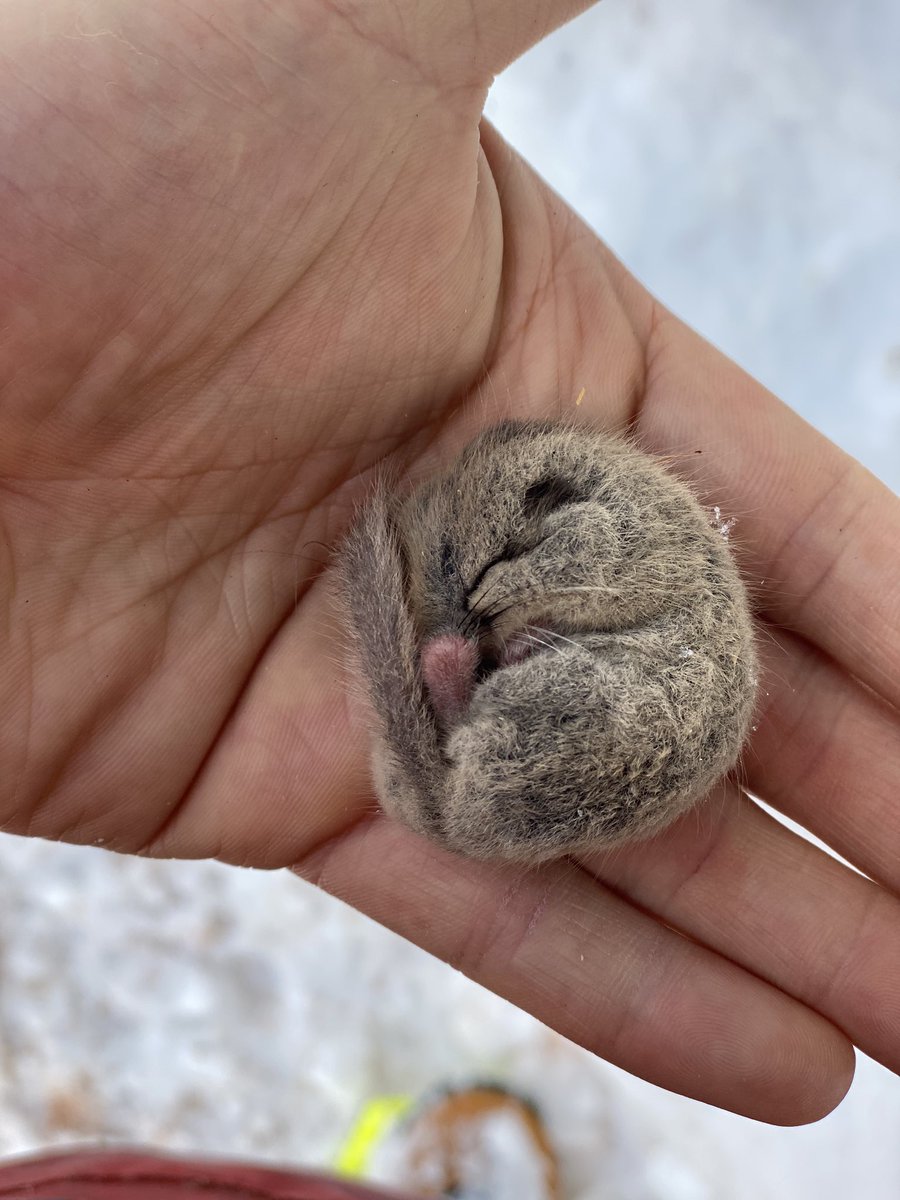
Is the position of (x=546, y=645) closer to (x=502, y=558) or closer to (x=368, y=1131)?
(x=502, y=558)

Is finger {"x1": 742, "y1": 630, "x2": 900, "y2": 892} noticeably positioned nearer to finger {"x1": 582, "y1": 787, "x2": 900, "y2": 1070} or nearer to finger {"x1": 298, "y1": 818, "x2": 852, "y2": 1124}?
finger {"x1": 582, "y1": 787, "x2": 900, "y2": 1070}

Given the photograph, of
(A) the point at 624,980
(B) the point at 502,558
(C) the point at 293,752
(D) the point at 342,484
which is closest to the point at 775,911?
(A) the point at 624,980

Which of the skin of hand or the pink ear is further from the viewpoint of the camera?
the pink ear

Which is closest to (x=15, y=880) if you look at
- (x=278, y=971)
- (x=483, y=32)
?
(x=278, y=971)

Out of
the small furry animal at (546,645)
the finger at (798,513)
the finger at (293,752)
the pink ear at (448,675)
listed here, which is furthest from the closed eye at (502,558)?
the finger at (798,513)

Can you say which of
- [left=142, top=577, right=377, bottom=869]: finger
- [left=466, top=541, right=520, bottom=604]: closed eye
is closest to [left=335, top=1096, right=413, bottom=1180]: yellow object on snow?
[left=142, top=577, right=377, bottom=869]: finger

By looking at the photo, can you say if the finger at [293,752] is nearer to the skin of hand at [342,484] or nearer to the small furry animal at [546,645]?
the skin of hand at [342,484]
